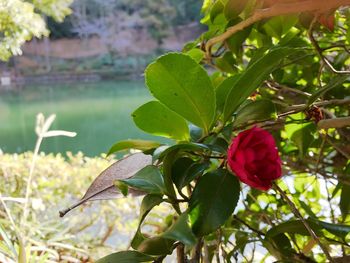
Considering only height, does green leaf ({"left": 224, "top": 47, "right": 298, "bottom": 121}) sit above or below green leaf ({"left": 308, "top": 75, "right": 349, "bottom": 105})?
above

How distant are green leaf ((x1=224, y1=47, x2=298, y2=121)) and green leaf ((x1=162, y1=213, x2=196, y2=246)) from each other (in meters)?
0.08

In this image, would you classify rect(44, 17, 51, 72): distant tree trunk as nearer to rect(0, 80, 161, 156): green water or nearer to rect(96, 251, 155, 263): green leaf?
rect(0, 80, 161, 156): green water

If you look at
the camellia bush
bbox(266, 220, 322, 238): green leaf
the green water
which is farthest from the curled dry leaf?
the green water

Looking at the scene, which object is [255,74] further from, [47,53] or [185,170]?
[47,53]

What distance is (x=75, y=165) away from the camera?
1.82 metres

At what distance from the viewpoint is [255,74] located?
27cm

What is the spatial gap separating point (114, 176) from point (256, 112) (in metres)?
0.11

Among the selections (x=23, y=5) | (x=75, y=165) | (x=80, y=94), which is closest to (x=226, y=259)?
(x=75, y=165)

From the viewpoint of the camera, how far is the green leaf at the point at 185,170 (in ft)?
0.88

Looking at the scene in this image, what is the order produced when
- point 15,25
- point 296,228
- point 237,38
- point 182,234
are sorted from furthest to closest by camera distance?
point 15,25 → point 237,38 → point 296,228 → point 182,234

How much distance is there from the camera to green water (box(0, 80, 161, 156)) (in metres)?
5.10

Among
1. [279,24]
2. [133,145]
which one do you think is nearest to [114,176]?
[133,145]

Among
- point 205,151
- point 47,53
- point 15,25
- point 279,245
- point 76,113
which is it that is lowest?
point 76,113

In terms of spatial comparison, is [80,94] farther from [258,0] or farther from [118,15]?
[258,0]
